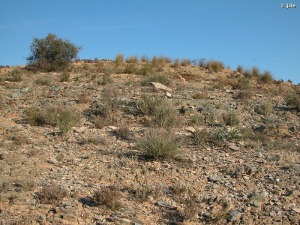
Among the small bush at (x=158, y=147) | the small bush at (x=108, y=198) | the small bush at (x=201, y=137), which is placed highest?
the small bush at (x=201, y=137)

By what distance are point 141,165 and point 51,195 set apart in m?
2.14

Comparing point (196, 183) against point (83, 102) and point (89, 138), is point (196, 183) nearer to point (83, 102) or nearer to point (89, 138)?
point (89, 138)

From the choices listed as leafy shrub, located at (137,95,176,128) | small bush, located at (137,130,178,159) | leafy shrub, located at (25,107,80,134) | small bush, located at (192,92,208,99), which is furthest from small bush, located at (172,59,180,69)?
small bush, located at (137,130,178,159)

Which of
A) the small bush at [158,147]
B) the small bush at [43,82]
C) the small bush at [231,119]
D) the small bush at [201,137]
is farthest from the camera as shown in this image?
the small bush at [43,82]

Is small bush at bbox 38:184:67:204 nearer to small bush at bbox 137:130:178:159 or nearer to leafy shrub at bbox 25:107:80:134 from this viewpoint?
small bush at bbox 137:130:178:159

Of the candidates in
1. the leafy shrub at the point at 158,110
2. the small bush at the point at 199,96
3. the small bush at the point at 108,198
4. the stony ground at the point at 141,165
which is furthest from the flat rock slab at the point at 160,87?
the small bush at the point at 108,198

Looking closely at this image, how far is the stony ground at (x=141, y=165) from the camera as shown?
609 centimetres

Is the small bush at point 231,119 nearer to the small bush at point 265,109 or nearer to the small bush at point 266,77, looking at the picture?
the small bush at point 265,109

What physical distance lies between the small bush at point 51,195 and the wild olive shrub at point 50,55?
13348mm

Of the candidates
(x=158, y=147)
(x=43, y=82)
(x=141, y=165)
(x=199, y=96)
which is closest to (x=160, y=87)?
(x=199, y=96)

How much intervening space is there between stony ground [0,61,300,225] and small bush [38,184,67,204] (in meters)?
0.02

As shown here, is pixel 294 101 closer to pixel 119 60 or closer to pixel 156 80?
pixel 156 80

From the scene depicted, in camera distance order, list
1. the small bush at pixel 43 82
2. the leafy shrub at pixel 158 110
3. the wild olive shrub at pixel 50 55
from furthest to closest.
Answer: the wild olive shrub at pixel 50 55 < the small bush at pixel 43 82 < the leafy shrub at pixel 158 110

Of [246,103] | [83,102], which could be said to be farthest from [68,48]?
[246,103]
